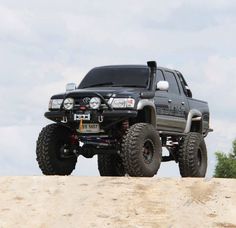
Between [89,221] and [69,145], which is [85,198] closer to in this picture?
[89,221]

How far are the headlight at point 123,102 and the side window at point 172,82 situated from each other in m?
2.47

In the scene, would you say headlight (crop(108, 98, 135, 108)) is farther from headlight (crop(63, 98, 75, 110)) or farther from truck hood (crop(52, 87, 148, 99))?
headlight (crop(63, 98, 75, 110))

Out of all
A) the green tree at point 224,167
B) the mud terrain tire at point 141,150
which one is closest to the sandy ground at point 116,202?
the mud terrain tire at point 141,150

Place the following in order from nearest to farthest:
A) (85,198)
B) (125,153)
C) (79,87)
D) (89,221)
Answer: (89,221) → (85,198) → (125,153) → (79,87)

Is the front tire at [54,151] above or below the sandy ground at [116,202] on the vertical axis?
above

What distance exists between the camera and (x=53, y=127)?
13.3m

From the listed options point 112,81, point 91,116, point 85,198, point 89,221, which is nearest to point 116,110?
point 91,116

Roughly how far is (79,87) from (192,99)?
120 inches

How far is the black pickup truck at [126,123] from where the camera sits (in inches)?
482

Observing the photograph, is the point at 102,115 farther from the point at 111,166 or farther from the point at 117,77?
the point at 111,166

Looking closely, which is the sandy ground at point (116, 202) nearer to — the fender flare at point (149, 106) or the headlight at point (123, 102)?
the headlight at point (123, 102)

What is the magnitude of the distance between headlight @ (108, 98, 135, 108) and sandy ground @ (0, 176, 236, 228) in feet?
5.25

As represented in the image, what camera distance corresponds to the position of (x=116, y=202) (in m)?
9.91

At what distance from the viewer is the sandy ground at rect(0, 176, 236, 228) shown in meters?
9.33
